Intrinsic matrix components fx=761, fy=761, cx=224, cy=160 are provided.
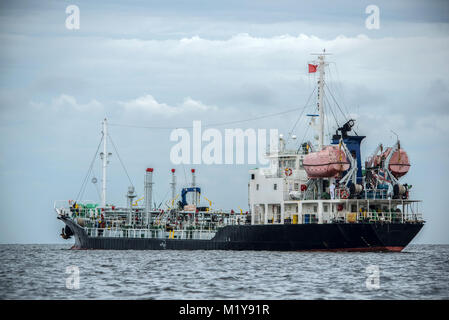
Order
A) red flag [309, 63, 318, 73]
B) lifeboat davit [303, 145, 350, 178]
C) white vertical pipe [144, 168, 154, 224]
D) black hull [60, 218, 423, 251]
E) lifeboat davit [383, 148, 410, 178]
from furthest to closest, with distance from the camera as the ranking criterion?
white vertical pipe [144, 168, 154, 224], red flag [309, 63, 318, 73], lifeboat davit [383, 148, 410, 178], lifeboat davit [303, 145, 350, 178], black hull [60, 218, 423, 251]

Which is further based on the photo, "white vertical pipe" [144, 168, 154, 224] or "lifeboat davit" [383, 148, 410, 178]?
"white vertical pipe" [144, 168, 154, 224]

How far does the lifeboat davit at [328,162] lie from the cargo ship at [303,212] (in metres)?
0.09

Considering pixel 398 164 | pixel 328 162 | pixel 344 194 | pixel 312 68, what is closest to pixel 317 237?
pixel 344 194

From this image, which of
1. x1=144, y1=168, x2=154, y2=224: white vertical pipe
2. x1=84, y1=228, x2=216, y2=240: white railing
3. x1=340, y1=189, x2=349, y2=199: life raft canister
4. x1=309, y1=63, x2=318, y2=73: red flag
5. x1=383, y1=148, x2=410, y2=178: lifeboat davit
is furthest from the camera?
x1=144, y1=168, x2=154, y2=224: white vertical pipe

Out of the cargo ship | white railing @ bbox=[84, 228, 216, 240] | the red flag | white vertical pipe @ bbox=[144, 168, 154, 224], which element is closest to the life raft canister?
the cargo ship

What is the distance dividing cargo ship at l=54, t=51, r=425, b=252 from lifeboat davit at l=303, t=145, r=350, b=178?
88 mm

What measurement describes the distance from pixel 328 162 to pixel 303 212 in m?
6.64

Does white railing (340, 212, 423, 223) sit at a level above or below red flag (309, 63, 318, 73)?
below

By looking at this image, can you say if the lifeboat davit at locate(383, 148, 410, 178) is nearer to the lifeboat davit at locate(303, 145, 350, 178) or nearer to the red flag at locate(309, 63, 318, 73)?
the lifeboat davit at locate(303, 145, 350, 178)

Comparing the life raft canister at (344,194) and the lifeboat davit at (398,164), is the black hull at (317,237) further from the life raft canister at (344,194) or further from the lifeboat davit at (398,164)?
the lifeboat davit at (398,164)

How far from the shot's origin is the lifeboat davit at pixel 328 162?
6675 centimetres

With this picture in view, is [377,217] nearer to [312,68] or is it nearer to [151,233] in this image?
[312,68]

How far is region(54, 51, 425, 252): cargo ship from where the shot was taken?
66.5m
